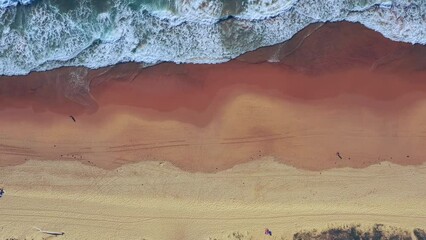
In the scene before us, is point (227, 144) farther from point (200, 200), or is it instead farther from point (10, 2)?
point (10, 2)

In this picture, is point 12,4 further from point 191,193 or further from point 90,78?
point 191,193

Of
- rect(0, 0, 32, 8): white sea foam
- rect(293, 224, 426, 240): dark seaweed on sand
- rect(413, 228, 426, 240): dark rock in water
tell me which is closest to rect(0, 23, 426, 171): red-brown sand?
rect(293, 224, 426, 240): dark seaweed on sand

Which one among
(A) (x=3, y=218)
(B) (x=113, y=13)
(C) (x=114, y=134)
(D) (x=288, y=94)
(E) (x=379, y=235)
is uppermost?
(B) (x=113, y=13)

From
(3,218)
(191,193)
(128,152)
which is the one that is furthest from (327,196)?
(3,218)

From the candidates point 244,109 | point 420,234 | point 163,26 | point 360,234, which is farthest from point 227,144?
point 420,234

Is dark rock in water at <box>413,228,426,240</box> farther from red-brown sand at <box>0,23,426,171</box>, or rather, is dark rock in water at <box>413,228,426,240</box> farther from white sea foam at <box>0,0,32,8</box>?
white sea foam at <box>0,0,32,8</box>

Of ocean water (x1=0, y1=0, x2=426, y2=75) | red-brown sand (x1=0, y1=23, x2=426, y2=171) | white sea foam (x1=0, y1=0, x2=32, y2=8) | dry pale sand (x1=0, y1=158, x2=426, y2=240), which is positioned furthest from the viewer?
white sea foam (x1=0, y1=0, x2=32, y2=8)
